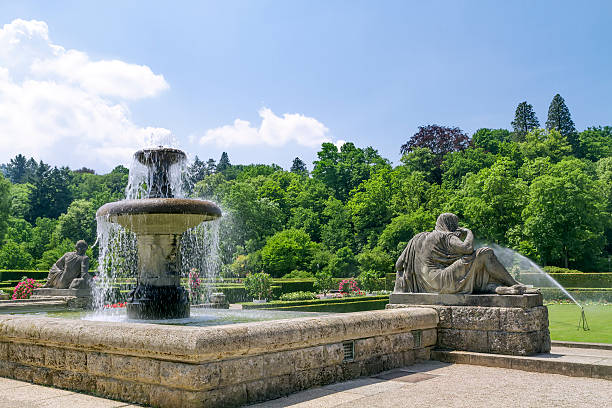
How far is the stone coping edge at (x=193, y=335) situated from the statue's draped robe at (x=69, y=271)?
9.34m

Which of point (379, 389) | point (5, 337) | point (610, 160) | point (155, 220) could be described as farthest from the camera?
point (610, 160)

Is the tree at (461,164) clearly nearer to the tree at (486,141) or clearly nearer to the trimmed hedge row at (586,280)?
the tree at (486,141)

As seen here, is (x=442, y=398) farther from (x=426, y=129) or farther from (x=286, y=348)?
(x=426, y=129)

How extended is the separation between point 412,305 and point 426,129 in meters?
73.1

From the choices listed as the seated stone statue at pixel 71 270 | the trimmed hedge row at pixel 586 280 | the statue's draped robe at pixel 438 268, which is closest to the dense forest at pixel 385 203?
the trimmed hedge row at pixel 586 280

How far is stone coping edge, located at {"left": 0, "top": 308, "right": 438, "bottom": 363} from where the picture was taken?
4.82 meters

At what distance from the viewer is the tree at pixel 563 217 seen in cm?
4638

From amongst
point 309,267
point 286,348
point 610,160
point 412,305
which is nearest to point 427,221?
point 309,267

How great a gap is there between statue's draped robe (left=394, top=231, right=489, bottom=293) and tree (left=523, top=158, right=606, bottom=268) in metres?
41.4

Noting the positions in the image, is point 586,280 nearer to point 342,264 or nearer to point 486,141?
point 342,264

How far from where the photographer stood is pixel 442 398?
18.1 ft

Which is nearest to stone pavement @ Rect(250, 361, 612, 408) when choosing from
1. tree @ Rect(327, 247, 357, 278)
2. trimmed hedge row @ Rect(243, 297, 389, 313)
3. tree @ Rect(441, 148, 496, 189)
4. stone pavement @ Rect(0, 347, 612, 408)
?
stone pavement @ Rect(0, 347, 612, 408)


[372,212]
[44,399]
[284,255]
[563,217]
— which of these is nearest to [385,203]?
[372,212]

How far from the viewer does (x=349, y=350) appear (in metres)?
6.61
